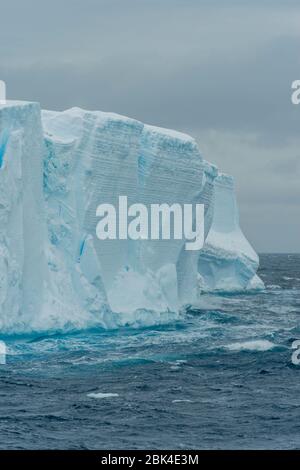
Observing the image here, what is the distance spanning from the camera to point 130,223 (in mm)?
27984

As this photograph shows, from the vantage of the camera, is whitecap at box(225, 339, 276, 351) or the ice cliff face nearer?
the ice cliff face

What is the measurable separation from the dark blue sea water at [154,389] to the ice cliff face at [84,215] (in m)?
0.85

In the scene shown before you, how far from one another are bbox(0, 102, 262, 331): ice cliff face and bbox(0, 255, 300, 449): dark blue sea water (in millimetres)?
846

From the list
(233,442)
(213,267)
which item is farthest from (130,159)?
(213,267)

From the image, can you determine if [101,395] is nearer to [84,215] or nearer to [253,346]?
[253,346]

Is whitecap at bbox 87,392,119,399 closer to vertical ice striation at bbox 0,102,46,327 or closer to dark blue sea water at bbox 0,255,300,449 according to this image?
dark blue sea water at bbox 0,255,300,449

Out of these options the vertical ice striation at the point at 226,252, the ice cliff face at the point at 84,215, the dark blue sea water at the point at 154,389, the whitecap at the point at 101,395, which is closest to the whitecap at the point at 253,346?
the dark blue sea water at the point at 154,389

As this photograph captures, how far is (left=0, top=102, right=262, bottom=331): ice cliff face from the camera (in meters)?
23.1

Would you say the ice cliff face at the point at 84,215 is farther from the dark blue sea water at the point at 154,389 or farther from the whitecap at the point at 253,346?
the whitecap at the point at 253,346

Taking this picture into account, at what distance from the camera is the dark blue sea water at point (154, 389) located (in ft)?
47.8

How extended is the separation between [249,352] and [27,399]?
320 inches

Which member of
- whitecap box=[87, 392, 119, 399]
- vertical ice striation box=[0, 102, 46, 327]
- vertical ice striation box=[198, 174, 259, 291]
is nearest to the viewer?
whitecap box=[87, 392, 119, 399]

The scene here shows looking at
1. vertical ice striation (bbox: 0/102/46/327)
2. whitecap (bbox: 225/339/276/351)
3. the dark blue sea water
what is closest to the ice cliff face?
vertical ice striation (bbox: 0/102/46/327)
